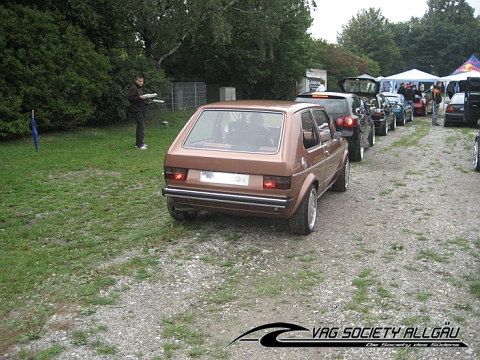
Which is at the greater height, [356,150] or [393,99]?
[393,99]

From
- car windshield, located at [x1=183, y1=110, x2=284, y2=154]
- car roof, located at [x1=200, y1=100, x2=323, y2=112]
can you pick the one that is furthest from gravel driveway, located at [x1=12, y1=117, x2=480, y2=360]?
car roof, located at [x1=200, y1=100, x2=323, y2=112]

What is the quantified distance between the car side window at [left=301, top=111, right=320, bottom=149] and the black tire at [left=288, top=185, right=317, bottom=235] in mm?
576

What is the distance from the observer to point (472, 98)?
603 inches

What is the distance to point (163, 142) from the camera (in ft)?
47.0

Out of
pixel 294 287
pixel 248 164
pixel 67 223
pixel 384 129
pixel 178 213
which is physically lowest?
pixel 294 287

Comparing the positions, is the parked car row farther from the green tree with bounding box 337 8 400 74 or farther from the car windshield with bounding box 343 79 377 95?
the green tree with bounding box 337 8 400 74

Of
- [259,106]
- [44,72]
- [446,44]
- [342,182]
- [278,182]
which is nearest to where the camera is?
[278,182]

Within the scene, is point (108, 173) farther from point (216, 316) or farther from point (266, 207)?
point (216, 316)

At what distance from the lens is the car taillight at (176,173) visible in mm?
5747

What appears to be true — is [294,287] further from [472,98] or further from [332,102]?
[472,98]

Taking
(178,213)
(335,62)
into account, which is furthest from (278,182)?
(335,62)

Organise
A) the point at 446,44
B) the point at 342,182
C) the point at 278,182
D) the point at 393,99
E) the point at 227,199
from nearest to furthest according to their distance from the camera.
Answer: the point at 278,182, the point at 227,199, the point at 342,182, the point at 393,99, the point at 446,44

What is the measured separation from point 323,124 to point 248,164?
2250mm

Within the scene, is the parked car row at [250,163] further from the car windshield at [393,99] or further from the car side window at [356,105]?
the car windshield at [393,99]
